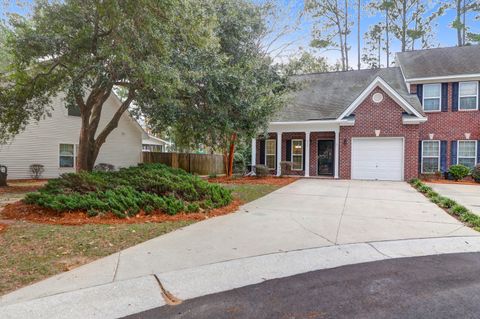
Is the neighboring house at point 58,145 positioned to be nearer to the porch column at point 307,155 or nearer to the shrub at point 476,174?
the porch column at point 307,155

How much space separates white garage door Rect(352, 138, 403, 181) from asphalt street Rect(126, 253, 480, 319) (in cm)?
1233

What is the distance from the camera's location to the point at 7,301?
306cm

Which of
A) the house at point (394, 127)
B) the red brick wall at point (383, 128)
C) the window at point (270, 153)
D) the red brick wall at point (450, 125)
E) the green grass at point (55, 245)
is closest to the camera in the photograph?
the green grass at point (55, 245)

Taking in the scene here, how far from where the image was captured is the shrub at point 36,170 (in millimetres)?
15820

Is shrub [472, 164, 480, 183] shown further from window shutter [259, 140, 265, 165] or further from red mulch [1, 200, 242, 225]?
red mulch [1, 200, 242, 225]

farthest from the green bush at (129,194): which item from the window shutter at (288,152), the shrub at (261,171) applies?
the window shutter at (288,152)

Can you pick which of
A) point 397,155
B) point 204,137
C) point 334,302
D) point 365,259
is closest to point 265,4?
point 204,137

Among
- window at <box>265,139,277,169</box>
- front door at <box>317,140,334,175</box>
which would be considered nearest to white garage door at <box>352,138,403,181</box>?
front door at <box>317,140,334,175</box>

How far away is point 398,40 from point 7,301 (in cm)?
3302

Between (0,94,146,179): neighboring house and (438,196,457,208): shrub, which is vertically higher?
(0,94,146,179): neighboring house

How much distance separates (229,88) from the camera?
962 centimetres

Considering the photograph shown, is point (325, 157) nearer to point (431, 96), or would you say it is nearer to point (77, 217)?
point (431, 96)

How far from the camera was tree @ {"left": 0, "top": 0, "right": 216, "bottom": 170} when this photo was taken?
6.05m

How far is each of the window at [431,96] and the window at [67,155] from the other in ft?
64.1
